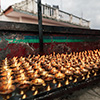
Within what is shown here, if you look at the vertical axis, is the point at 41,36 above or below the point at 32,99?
above

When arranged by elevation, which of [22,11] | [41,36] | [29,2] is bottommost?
[41,36]

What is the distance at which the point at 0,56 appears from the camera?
1643mm

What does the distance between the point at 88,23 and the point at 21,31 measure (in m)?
14.3

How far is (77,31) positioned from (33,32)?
1255mm

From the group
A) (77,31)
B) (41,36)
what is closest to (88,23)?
(77,31)

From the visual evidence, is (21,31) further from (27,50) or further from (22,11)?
(22,11)

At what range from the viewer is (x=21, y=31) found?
1753 millimetres

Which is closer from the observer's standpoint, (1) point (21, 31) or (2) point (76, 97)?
(2) point (76, 97)

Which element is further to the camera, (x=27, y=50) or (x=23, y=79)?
(x=27, y=50)

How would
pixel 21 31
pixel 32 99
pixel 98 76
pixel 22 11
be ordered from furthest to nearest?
pixel 22 11
pixel 21 31
pixel 98 76
pixel 32 99

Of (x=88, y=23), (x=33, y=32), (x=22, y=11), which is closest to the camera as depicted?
(x=33, y=32)

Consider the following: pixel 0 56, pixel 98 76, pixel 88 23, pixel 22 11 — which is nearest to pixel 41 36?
pixel 0 56

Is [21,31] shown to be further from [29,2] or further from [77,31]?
[29,2]

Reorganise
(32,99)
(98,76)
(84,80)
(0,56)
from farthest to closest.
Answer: (0,56)
(98,76)
(84,80)
(32,99)
